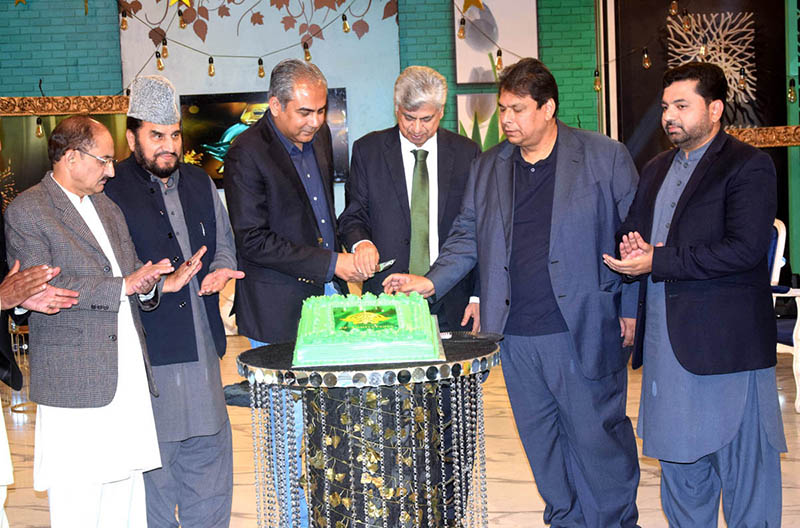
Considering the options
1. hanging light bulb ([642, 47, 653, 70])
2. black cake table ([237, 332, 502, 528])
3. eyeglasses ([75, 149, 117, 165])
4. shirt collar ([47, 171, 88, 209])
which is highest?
hanging light bulb ([642, 47, 653, 70])

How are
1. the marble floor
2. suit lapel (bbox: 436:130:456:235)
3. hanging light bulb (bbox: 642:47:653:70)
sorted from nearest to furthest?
suit lapel (bbox: 436:130:456:235)
the marble floor
hanging light bulb (bbox: 642:47:653:70)

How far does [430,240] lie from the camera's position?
3822 millimetres

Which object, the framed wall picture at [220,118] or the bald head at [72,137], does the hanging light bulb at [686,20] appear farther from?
the bald head at [72,137]

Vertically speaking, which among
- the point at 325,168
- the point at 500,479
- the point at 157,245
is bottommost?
the point at 500,479

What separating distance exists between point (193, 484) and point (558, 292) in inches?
65.6

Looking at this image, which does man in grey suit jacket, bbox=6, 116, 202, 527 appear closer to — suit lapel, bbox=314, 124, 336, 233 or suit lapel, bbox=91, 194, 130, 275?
suit lapel, bbox=91, 194, 130, 275

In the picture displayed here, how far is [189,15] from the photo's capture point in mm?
9641

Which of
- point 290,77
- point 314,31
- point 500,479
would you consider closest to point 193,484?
point 290,77

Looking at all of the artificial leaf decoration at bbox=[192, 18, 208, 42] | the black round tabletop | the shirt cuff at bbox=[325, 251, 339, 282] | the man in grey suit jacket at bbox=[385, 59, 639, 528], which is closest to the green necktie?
the man in grey suit jacket at bbox=[385, 59, 639, 528]

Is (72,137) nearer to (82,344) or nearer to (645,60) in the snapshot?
(82,344)

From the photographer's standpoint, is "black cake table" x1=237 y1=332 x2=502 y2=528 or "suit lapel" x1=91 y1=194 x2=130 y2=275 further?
"suit lapel" x1=91 y1=194 x2=130 y2=275

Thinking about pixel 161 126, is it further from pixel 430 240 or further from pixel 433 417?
pixel 433 417

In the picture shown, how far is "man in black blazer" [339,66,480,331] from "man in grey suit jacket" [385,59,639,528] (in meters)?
0.24

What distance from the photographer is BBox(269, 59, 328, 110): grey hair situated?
3498mm
